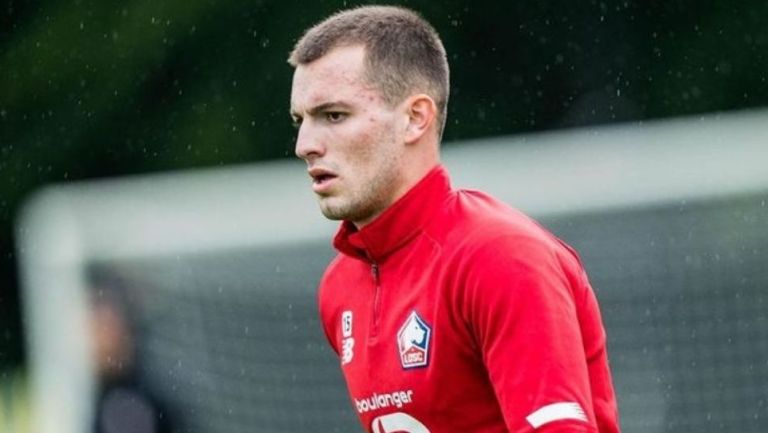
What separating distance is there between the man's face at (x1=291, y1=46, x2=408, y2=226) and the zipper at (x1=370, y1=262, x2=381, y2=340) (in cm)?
17

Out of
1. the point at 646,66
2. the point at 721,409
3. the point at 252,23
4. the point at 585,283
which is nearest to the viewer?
the point at 585,283

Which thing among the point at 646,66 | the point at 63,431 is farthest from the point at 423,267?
the point at 646,66

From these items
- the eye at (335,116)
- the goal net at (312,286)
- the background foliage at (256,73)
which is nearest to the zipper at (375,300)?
the eye at (335,116)

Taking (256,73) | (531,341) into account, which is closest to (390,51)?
(531,341)

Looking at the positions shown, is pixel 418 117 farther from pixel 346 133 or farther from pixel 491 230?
pixel 491 230

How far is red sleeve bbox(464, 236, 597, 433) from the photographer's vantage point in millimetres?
3682

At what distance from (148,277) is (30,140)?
534 cm

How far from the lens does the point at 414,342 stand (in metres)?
3.97

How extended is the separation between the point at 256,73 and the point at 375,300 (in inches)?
331

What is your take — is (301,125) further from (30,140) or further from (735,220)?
(30,140)

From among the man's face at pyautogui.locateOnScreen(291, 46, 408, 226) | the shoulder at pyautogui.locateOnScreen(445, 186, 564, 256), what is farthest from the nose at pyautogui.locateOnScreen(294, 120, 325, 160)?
Result: the shoulder at pyautogui.locateOnScreen(445, 186, 564, 256)

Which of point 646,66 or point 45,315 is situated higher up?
point 646,66

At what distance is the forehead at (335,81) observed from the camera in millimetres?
4090

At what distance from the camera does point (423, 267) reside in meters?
4.05
